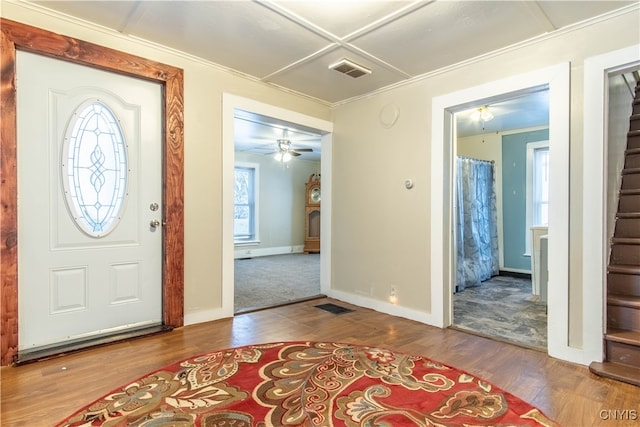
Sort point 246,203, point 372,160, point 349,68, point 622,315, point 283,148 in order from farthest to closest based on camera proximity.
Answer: point 246,203, point 283,148, point 372,160, point 349,68, point 622,315

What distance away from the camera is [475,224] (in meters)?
5.18

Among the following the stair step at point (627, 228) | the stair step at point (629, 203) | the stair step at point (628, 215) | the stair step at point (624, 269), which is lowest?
the stair step at point (624, 269)

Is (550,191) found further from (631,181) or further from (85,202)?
(85,202)

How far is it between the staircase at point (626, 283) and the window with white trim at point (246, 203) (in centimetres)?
672

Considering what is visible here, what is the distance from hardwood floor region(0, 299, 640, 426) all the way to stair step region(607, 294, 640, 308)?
0.53 metres

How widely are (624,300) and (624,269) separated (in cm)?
25

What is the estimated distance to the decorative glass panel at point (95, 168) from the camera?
2584 millimetres

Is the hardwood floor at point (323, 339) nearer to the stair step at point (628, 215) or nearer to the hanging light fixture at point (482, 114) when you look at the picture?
the stair step at point (628, 215)

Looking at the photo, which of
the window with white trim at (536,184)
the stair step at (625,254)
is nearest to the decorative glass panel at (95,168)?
the stair step at (625,254)

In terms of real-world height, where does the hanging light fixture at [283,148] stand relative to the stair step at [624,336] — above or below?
above

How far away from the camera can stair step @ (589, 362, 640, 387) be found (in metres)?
2.08

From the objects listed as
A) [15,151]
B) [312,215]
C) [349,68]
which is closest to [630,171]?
[349,68]

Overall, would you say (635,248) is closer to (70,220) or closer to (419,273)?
(419,273)

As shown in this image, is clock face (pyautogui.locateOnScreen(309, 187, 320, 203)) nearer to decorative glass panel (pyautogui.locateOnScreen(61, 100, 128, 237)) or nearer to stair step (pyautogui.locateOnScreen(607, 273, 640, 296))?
decorative glass panel (pyautogui.locateOnScreen(61, 100, 128, 237))
